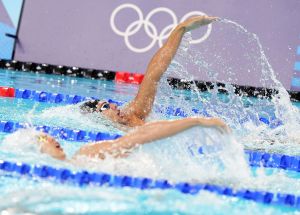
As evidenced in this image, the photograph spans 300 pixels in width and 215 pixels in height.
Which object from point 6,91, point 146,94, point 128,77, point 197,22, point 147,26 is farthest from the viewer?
Result: point 128,77

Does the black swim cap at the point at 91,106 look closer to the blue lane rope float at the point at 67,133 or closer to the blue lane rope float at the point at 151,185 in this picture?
the blue lane rope float at the point at 67,133

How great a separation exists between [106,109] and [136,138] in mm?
1322

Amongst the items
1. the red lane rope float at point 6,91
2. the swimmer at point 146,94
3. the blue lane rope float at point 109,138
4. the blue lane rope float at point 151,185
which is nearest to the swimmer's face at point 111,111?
the swimmer at point 146,94

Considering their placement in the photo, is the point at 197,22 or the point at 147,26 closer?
the point at 197,22

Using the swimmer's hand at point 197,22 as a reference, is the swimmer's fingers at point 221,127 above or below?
below

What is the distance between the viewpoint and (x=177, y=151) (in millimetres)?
3592

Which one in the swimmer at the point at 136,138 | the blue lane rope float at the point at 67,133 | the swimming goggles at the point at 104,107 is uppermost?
the swimmer at the point at 136,138

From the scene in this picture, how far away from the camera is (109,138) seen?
14.8ft

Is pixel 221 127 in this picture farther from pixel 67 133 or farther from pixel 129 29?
pixel 129 29

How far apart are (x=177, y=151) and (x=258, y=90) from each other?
524 cm

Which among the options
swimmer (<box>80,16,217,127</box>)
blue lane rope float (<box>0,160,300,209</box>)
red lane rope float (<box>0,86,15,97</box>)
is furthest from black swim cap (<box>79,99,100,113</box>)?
red lane rope float (<box>0,86,15,97</box>)

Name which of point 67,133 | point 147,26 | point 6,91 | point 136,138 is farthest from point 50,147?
point 147,26

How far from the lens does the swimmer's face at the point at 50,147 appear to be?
3412 mm

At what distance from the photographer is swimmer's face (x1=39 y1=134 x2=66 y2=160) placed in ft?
11.2
